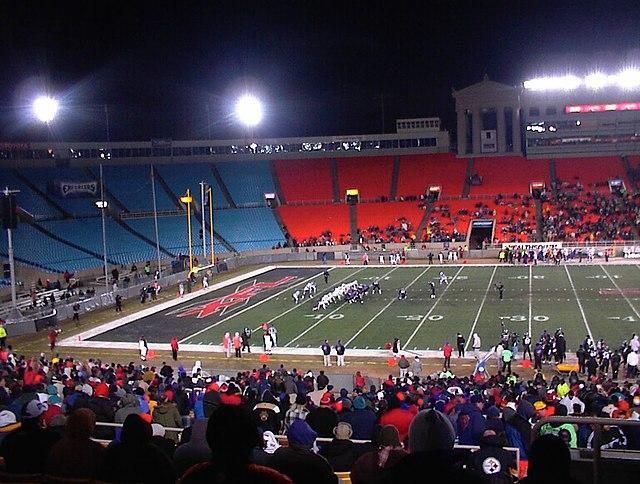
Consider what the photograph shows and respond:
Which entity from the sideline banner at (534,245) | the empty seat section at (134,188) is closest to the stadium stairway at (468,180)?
the sideline banner at (534,245)

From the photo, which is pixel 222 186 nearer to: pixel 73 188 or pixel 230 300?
pixel 73 188

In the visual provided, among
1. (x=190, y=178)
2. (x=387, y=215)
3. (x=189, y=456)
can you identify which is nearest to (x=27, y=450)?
(x=189, y=456)

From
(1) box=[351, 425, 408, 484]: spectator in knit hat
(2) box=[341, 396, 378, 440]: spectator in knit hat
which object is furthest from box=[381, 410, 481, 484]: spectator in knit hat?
(2) box=[341, 396, 378, 440]: spectator in knit hat

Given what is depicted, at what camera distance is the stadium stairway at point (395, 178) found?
5900 centimetres

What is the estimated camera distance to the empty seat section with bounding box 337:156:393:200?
59688mm

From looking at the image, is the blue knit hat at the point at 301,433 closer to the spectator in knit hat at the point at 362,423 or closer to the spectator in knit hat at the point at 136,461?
the spectator in knit hat at the point at 136,461

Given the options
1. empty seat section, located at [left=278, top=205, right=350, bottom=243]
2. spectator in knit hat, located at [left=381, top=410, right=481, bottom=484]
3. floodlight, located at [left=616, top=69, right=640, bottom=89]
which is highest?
floodlight, located at [left=616, top=69, right=640, bottom=89]

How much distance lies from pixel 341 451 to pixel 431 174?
5616cm

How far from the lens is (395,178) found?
6119 cm

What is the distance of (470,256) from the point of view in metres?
48.4

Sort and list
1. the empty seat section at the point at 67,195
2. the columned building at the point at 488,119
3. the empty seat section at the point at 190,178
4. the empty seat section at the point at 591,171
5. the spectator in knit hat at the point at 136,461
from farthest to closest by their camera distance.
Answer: the columned building at the point at 488,119
the empty seat section at the point at 190,178
the empty seat section at the point at 591,171
the empty seat section at the point at 67,195
the spectator in knit hat at the point at 136,461

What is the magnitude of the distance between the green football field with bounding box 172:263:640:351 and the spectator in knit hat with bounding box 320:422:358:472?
17574 mm

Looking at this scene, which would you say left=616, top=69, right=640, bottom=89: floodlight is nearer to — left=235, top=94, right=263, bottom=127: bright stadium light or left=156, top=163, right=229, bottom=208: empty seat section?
left=235, top=94, right=263, bottom=127: bright stadium light

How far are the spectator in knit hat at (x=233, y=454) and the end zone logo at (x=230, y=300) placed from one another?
93.3ft
